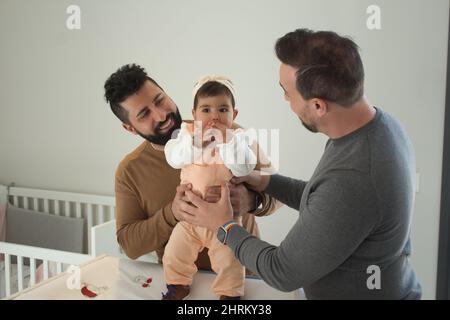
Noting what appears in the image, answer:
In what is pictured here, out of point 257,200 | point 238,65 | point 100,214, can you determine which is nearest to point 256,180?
point 257,200

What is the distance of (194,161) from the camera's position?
1033 mm

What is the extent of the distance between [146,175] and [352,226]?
0.61 metres

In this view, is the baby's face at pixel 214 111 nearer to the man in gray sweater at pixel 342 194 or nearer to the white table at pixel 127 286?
the man in gray sweater at pixel 342 194

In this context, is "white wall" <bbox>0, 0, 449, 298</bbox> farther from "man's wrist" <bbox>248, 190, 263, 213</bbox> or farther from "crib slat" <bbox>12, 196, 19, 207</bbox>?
"crib slat" <bbox>12, 196, 19, 207</bbox>

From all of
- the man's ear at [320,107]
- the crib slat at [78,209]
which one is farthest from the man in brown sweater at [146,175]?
the crib slat at [78,209]

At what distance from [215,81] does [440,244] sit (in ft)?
3.12

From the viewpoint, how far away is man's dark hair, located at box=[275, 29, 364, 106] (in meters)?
0.83

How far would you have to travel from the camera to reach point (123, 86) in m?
1.12

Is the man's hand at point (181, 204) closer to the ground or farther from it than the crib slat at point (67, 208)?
farther from it

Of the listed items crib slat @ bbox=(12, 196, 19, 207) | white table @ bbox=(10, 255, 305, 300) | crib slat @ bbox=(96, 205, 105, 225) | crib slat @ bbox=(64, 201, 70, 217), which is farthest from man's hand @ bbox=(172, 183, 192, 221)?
crib slat @ bbox=(12, 196, 19, 207)

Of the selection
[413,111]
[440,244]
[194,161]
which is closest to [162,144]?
[194,161]

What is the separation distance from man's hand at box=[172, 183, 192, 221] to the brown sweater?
0.10 m

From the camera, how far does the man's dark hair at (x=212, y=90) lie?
1.03 meters

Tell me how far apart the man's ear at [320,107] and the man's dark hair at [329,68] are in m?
0.01
